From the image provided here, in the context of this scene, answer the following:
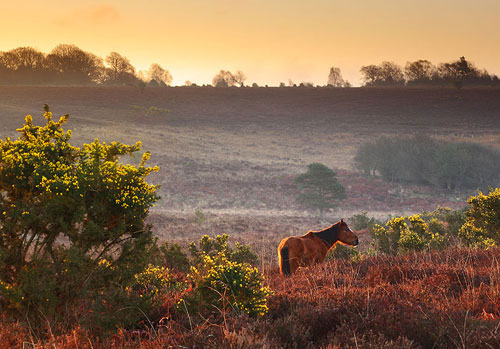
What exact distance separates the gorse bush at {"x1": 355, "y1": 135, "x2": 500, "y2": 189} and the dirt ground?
92.9 inches

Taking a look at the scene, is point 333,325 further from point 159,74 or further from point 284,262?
point 159,74

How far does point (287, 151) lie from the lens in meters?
64.1

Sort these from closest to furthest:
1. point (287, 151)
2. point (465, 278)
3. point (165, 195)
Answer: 1. point (465, 278)
2. point (165, 195)
3. point (287, 151)

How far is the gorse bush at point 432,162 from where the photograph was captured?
47.6 meters

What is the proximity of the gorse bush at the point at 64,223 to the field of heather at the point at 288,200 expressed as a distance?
0.42 metres

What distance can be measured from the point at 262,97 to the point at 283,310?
327ft

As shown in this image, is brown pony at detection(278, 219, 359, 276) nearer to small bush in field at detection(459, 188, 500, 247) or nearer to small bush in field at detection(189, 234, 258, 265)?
small bush in field at detection(189, 234, 258, 265)

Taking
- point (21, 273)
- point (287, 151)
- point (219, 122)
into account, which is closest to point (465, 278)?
point (21, 273)

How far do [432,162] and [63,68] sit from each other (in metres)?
91.6

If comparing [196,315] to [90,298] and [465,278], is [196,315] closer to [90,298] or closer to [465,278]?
[90,298]

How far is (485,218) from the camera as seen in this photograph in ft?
40.4

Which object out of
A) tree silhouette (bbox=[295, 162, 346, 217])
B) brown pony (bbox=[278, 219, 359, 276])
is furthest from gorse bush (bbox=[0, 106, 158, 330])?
tree silhouette (bbox=[295, 162, 346, 217])

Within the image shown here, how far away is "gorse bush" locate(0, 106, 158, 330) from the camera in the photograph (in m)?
5.44

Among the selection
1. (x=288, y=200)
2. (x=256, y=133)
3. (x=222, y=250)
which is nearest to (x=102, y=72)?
(x=256, y=133)
